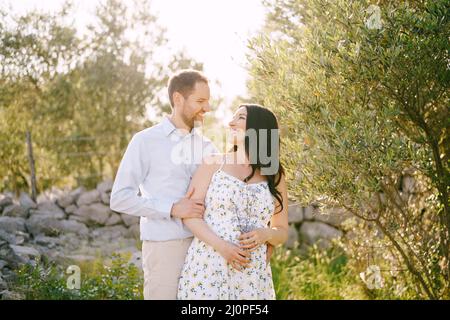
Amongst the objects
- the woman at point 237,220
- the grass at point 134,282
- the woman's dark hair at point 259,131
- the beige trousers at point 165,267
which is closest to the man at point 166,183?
the beige trousers at point 165,267

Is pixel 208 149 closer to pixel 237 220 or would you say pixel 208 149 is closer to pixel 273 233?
pixel 237 220

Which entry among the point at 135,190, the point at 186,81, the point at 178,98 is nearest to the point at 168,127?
the point at 178,98

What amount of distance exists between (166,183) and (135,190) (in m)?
0.23

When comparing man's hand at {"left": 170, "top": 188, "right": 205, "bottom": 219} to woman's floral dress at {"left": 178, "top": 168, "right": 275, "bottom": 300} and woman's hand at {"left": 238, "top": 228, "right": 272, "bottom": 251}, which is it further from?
woman's hand at {"left": 238, "top": 228, "right": 272, "bottom": 251}

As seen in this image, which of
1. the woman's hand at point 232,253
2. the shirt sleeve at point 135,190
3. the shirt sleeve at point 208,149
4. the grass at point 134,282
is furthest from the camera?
the grass at point 134,282

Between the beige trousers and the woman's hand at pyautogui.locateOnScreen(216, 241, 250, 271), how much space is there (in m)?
0.35

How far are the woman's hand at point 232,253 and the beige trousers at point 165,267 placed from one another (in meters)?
0.35

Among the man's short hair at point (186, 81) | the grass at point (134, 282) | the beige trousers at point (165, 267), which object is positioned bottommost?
the grass at point (134, 282)

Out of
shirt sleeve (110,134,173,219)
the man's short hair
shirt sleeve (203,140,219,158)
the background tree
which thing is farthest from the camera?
the background tree

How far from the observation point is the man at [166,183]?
4262mm

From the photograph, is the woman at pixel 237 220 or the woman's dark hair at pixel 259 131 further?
the woman's dark hair at pixel 259 131

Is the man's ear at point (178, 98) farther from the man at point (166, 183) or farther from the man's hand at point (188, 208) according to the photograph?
the man's hand at point (188, 208)

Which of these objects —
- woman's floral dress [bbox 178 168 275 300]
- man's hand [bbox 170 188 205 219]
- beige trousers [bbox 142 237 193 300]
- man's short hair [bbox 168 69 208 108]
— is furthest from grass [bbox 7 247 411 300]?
man's short hair [bbox 168 69 208 108]

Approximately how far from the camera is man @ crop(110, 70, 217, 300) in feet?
14.0
